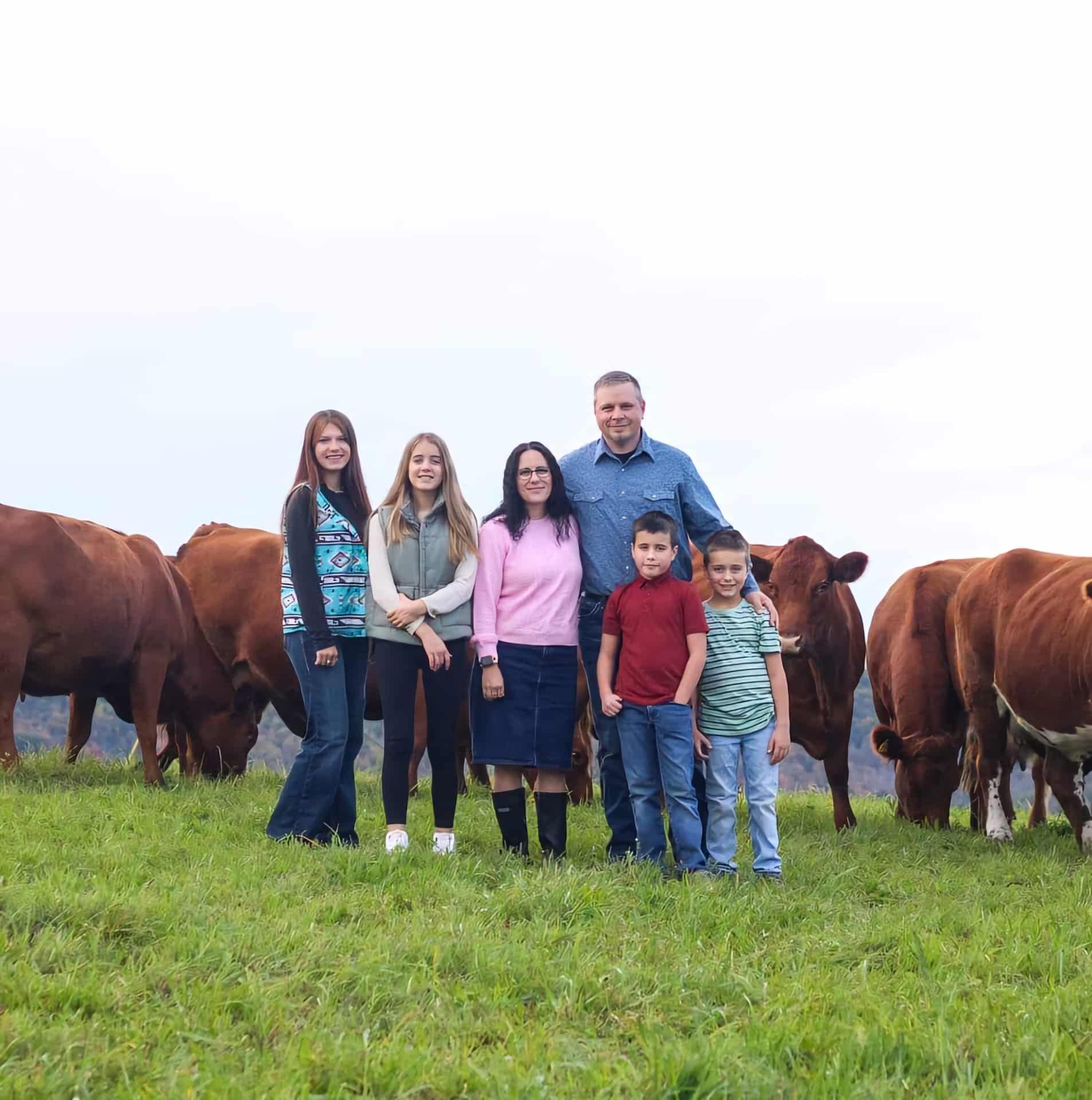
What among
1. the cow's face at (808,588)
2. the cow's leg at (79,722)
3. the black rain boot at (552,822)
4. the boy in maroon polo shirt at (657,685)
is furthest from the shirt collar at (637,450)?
the cow's leg at (79,722)

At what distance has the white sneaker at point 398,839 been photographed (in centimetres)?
629

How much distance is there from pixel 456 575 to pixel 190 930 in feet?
7.92

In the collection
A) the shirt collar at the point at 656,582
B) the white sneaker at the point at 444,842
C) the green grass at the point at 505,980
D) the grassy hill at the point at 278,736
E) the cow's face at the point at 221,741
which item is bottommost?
the grassy hill at the point at 278,736

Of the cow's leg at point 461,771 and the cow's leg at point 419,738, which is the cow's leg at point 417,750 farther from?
the cow's leg at point 461,771

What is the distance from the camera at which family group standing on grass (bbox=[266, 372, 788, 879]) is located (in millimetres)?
5973

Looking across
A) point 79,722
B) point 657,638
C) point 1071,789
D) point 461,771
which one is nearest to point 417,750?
point 461,771

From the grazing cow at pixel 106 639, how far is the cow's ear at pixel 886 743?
5.47 metres

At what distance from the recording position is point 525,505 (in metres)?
6.37

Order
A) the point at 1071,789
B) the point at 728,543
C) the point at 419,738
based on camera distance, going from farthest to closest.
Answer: the point at 419,738 < the point at 1071,789 < the point at 728,543

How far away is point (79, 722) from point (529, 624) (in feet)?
22.0

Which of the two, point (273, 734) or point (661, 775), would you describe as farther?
point (273, 734)

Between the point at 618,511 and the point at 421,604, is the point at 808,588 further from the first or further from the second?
the point at 421,604

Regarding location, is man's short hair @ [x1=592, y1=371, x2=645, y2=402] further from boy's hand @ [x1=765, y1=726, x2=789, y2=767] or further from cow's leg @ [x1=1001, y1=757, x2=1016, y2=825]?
cow's leg @ [x1=1001, y1=757, x2=1016, y2=825]

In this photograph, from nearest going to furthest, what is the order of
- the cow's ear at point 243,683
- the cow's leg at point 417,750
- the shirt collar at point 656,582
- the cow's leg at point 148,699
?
the shirt collar at point 656,582, the cow's leg at point 148,699, the cow's leg at point 417,750, the cow's ear at point 243,683
